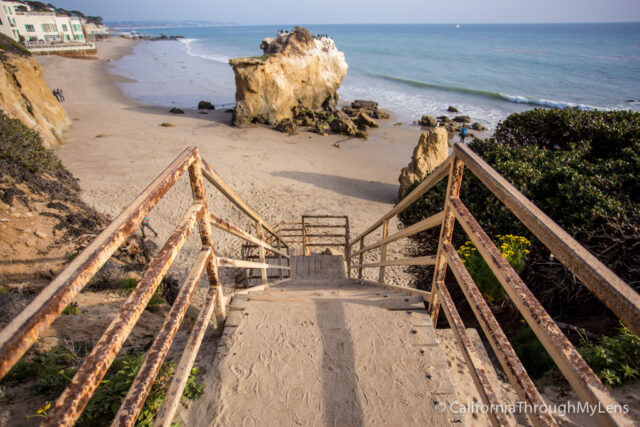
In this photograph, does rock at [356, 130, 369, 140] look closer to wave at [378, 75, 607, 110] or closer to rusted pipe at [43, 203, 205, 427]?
wave at [378, 75, 607, 110]

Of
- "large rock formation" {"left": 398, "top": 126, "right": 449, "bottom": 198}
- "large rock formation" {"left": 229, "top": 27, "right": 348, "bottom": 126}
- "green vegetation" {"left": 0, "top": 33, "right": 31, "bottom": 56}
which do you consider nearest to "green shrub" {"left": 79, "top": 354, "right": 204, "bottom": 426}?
"large rock formation" {"left": 398, "top": 126, "right": 449, "bottom": 198}

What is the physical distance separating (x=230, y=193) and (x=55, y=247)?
13.3 ft

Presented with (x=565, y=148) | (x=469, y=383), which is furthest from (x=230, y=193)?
(x=565, y=148)

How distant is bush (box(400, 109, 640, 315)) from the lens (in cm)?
382

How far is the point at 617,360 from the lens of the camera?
2.65 metres

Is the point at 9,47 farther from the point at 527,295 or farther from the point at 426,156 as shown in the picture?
the point at 527,295

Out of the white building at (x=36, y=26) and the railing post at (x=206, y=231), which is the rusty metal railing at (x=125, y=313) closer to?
the railing post at (x=206, y=231)

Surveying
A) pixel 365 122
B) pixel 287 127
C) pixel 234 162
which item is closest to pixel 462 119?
pixel 365 122

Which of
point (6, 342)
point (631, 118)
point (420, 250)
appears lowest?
point (420, 250)

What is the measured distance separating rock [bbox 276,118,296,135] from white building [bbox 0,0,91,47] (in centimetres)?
4358

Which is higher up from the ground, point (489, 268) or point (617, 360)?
point (617, 360)

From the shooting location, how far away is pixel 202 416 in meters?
1.82

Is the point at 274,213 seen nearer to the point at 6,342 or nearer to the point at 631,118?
the point at 631,118

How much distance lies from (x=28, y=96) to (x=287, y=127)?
13.0 m
